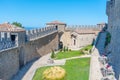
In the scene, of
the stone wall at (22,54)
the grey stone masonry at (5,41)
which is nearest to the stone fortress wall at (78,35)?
the stone wall at (22,54)

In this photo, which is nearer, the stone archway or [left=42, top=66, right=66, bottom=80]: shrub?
[left=42, top=66, right=66, bottom=80]: shrub

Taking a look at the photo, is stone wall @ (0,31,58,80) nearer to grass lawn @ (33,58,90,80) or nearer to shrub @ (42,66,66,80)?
grass lawn @ (33,58,90,80)

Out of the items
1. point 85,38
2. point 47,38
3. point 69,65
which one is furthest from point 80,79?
point 85,38

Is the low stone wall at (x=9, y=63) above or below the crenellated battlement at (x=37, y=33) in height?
below

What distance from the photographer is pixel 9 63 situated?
19.0 metres

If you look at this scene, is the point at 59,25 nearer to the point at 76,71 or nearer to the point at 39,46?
the point at 39,46

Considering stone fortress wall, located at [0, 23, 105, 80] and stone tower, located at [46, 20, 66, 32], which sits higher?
stone tower, located at [46, 20, 66, 32]

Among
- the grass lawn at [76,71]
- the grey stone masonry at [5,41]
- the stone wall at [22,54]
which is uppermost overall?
the grey stone masonry at [5,41]

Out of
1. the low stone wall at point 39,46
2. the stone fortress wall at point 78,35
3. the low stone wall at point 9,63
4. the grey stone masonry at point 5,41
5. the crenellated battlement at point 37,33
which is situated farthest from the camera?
the stone fortress wall at point 78,35

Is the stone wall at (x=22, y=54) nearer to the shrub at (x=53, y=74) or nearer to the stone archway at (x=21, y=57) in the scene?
the stone archway at (x=21, y=57)

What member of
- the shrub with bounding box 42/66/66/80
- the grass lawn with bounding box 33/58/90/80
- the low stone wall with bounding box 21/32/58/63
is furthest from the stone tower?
the shrub with bounding box 42/66/66/80

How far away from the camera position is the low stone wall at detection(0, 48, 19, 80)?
17469 millimetres

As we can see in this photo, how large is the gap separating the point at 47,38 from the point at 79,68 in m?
13.8

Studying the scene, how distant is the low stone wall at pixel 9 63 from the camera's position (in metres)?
17.5
